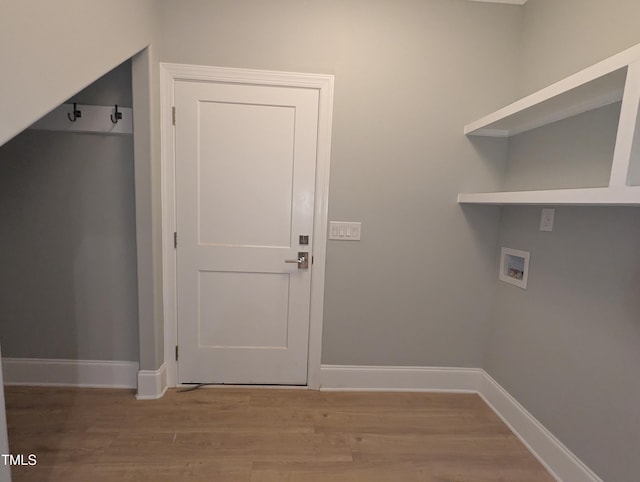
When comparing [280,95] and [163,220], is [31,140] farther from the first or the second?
[280,95]

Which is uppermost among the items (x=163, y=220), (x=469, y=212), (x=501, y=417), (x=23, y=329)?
(x=469, y=212)

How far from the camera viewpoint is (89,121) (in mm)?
1830

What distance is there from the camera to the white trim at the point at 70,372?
79.9 inches

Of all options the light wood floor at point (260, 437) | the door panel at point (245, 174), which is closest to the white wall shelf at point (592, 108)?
the door panel at point (245, 174)

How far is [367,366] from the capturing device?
2.15 metres

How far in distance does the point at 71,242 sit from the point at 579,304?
3.00 m

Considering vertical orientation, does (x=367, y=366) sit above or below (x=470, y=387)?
above

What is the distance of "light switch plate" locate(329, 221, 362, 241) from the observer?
6.65 feet

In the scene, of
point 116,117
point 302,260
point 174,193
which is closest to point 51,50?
point 116,117

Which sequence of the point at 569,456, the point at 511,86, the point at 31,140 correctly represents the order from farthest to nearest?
1. the point at 511,86
2. the point at 31,140
3. the point at 569,456

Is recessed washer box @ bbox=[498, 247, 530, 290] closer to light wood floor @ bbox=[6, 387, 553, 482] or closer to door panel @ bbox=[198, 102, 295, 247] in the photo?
light wood floor @ bbox=[6, 387, 553, 482]

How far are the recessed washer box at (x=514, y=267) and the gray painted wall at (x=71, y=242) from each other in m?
2.51

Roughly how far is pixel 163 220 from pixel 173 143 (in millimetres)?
503

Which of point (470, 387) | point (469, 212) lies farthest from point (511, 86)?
point (470, 387)
